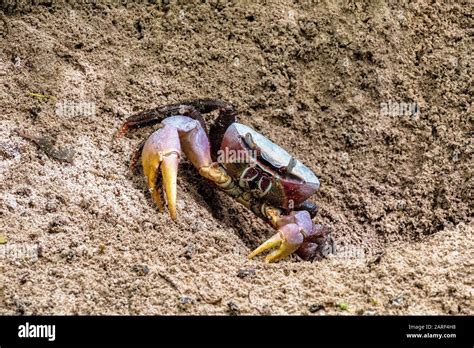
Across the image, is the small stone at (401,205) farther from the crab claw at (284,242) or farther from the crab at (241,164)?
the crab claw at (284,242)

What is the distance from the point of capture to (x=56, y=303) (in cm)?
268

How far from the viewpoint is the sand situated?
3186 millimetres

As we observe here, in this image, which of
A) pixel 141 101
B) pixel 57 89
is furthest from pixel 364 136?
pixel 57 89

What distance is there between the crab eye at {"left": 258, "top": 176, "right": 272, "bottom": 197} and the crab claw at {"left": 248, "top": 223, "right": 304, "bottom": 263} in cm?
27

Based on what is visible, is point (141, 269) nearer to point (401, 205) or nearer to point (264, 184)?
point (264, 184)

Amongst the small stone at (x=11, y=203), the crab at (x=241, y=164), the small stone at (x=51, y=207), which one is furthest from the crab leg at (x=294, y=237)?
the small stone at (x=11, y=203)

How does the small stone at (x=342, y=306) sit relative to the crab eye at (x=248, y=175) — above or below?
above

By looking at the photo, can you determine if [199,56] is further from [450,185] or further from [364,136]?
[450,185]

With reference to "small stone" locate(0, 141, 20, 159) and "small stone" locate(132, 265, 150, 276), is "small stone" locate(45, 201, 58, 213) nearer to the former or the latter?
"small stone" locate(0, 141, 20, 159)

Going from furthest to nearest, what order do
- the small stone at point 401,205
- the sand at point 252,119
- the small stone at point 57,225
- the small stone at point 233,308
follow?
the small stone at point 401,205 < the sand at point 252,119 < the small stone at point 57,225 < the small stone at point 233,308

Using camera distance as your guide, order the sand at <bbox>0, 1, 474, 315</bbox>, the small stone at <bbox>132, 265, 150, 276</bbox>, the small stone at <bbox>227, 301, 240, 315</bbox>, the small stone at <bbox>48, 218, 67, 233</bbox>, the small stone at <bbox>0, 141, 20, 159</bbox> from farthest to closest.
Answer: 1. the small stone at <bbox>0, 141, 20, 159</bbox>
2. the sand at <bbox>0, 1, 474, 315</bbox>
3. the small stone at <bbox>48, 218, 67, 233</bbox>
4. the small stone at <bbox>132, 265, 150, 276</bbox>
5. the small stone at <bbox>227, 301, 240, 315</bbox>

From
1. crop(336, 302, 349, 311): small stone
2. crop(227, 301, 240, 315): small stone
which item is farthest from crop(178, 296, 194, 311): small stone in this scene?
crop(336, 302, 349, 311): small stone

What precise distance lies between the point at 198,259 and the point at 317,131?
1.29m

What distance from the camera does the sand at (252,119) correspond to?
319cm
